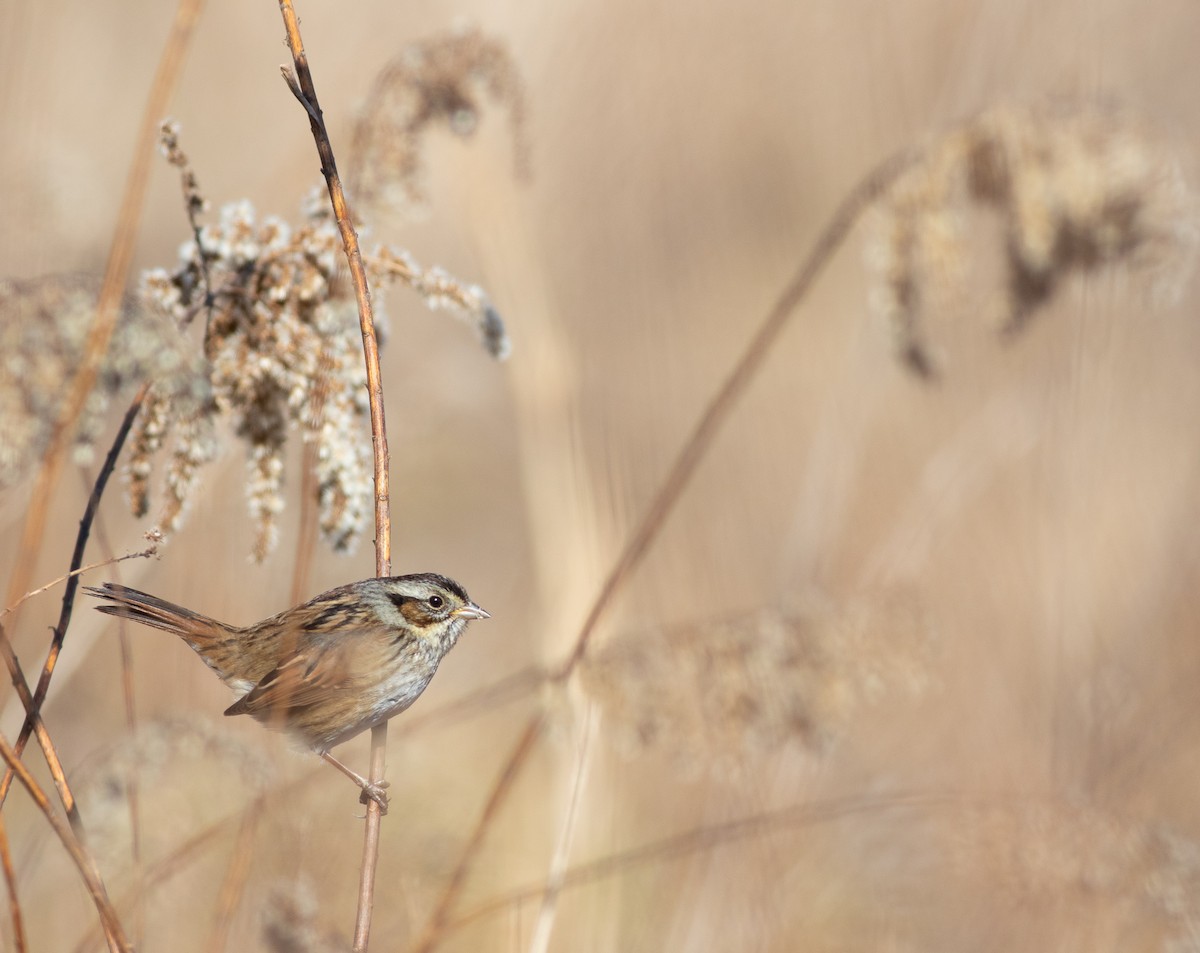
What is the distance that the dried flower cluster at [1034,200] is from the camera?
8.17 ft

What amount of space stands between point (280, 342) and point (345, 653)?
73 centimetres

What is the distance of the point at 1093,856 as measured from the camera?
7.94ft

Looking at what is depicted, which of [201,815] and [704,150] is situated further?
[704,150]

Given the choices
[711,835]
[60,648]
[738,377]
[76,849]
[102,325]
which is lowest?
[711,835]

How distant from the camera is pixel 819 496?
3305mm

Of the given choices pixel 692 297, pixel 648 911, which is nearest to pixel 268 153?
pixel 692 297

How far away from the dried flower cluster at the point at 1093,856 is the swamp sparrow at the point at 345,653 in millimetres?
1219

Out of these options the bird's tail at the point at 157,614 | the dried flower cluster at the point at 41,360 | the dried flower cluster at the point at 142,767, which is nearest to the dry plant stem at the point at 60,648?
the dried flower cluster at the point at 41,360

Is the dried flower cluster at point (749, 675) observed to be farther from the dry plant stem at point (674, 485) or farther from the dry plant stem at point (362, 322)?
the dry plant stem at point (362, 322)

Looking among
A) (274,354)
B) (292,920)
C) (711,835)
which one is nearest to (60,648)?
(274,354)

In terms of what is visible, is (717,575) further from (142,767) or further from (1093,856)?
(142,767)

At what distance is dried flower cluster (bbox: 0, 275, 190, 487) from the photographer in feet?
5.08

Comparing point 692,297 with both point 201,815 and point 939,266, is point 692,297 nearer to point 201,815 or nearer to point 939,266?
point 939,266

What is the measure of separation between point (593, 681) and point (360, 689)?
46 cm
